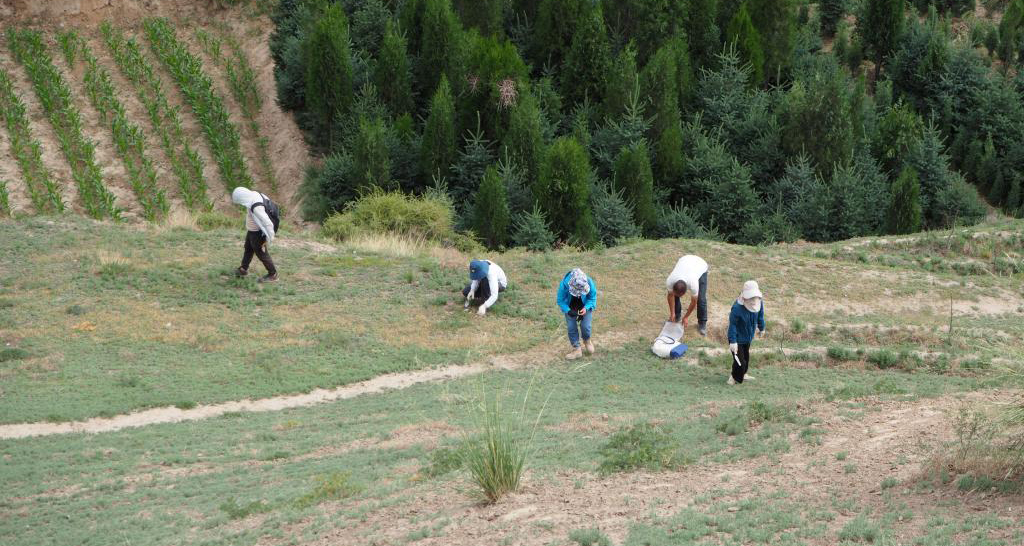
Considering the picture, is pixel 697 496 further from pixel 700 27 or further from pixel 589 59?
pixel 700 27

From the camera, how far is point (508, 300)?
17609 mm

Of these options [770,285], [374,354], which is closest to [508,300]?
[374,354]

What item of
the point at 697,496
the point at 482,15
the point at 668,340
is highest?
the point at 482,15

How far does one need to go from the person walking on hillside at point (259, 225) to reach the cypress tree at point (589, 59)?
567 inches

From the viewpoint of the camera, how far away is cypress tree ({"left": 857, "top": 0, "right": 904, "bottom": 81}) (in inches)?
1388

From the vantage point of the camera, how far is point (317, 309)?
669 inches

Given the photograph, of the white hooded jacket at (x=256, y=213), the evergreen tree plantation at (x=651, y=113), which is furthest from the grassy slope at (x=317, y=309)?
the evergreen tree plantation at (x=651, y=113)

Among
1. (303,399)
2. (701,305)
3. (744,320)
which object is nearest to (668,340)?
(701,305)

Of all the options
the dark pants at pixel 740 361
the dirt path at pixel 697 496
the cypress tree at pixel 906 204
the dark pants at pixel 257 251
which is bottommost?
the cypress tree at pixel 906 204

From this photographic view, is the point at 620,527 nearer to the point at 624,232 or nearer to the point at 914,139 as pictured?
the point at 624,232

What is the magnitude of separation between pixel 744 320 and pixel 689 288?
2.04m

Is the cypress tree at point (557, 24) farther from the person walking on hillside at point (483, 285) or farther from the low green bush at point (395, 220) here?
the person walking on hillside at point (483, 285)

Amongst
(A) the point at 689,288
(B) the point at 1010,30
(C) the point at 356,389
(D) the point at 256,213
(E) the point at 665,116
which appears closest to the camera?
(C) the point at 356,389

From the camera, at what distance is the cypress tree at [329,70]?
96.4 ft
